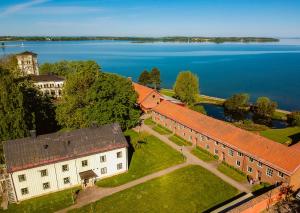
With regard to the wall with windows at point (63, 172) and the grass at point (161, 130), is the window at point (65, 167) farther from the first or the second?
the grass at point (161, 130)

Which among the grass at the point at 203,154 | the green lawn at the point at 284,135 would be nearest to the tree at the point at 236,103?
the green lawn at the point at 284,135

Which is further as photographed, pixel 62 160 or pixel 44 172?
pixel 62 160

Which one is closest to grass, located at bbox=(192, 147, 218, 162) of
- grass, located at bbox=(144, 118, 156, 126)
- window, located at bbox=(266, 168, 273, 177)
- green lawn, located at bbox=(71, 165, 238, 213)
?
green lawn, located at bbox=(71, 165, 238, 213)

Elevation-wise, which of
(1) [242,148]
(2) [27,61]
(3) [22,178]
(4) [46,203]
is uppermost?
(2) [27,61]

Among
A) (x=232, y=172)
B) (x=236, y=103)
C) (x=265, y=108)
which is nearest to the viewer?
(x=232, y=172)

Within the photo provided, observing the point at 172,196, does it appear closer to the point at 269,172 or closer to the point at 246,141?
the point at 269,172

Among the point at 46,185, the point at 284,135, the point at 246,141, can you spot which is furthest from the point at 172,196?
the point at 284,135

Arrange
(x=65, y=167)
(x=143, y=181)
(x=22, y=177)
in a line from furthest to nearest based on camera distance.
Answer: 1. (x=143, y=181)
2. (x=65, y=167)
3. (x=22, y=177)
